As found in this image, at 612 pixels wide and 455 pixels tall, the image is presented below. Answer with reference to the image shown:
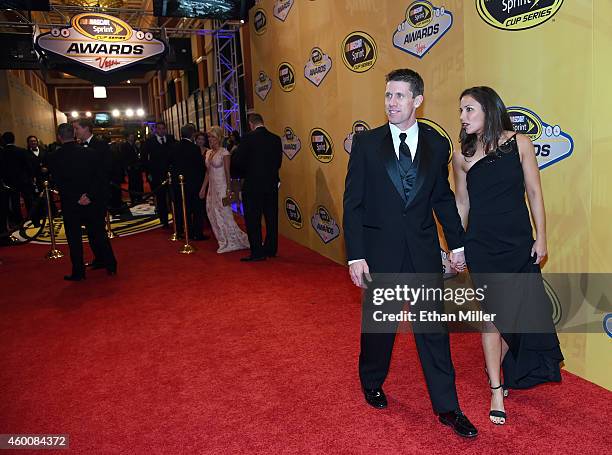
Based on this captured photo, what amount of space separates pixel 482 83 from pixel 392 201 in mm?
1663

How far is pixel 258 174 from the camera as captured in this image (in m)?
6.42

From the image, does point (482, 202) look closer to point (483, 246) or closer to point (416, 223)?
point (483, 246)

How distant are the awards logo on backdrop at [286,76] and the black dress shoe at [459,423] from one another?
17.8 feet

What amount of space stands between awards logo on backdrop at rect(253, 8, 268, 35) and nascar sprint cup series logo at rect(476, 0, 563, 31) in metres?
4.98

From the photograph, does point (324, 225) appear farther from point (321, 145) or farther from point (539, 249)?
point (539, 249)

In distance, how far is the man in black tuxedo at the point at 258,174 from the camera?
635 centimetres

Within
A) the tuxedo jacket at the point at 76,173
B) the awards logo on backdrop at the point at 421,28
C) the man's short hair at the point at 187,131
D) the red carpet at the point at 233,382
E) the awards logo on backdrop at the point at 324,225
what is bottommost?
the red carpet at the point at 233,382

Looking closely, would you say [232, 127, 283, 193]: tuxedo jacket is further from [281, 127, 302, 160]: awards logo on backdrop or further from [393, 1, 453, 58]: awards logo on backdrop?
[393, 1, 453, 58]: awards logo on backdrop

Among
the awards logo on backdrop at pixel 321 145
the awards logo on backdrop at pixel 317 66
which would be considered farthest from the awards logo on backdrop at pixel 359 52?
the awards logo on backdrop at pixel 321 145

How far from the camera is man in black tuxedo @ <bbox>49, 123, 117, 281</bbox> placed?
18.5ft

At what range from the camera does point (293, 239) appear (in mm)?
7949

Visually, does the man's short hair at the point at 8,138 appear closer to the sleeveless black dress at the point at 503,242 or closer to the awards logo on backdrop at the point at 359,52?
the awards logo on backdrop at the point at 359,52

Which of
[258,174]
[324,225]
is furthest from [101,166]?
[324,225]

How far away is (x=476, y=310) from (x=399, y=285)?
1847 millimetres
